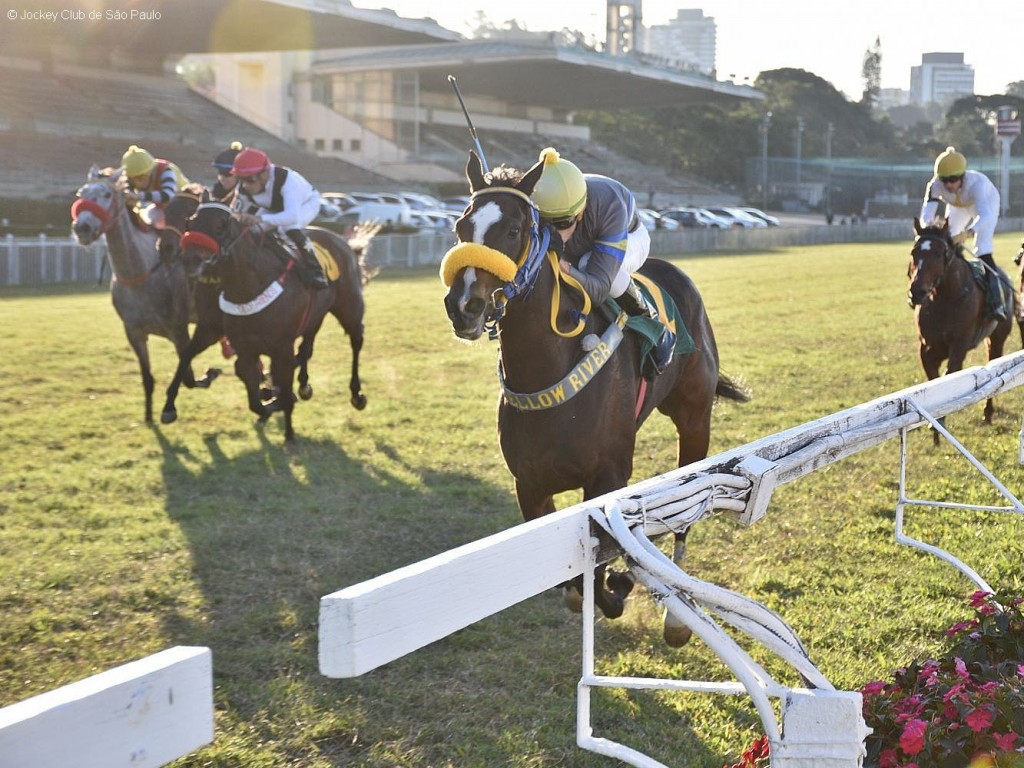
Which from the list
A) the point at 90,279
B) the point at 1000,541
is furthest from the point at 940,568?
the point at 90,279

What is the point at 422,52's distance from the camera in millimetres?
49156

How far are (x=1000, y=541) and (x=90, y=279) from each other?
19502 mm

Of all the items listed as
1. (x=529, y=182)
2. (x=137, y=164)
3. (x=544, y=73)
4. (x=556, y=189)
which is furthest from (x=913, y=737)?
(x=544, y=73)

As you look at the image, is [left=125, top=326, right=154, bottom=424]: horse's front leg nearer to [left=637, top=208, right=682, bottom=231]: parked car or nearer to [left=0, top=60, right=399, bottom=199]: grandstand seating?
[left=0, top=60, right=399, bottom=199]: grandstand seating

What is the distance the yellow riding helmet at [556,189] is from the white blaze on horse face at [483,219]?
13.1 inches

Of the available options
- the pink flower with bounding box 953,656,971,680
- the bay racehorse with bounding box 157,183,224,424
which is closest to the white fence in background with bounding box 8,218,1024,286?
the bay racehorse with bounding box 157,183,224,424

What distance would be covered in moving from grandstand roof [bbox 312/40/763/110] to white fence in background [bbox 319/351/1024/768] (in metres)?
47.3

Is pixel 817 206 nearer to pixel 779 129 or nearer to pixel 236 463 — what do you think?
pixel 779 129

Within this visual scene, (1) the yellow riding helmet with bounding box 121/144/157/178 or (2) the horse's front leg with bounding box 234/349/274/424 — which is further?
(1) the yellow riding helmet with bounding box 121/144/157/178

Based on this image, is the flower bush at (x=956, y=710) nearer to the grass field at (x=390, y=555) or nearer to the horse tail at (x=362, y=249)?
the grass field at (x=390, y=555)

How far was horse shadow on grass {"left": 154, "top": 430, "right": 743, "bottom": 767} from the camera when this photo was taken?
11.5ft

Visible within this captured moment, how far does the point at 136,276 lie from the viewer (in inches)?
345

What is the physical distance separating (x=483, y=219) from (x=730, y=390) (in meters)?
2.59

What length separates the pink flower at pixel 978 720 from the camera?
2.26m
